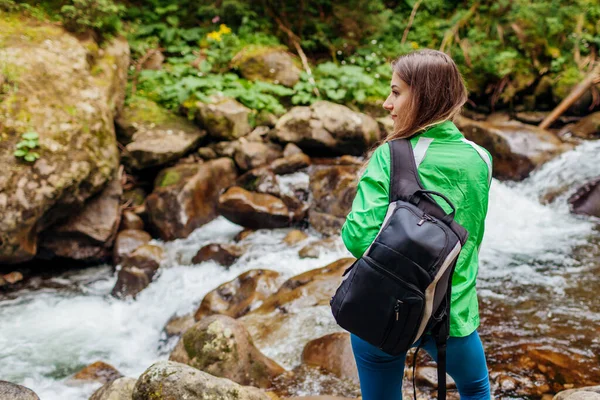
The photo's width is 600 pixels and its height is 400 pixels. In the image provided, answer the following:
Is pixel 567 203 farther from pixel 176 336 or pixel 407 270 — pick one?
pixel 407 270

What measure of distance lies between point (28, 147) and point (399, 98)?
17.2 feet

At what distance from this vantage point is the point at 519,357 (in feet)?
11.9

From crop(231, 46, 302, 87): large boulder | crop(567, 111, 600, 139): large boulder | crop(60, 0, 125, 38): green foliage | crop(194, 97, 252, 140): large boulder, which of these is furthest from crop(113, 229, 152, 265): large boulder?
crop(567, 111, 600, 139): large boulder

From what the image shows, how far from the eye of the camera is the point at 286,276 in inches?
224

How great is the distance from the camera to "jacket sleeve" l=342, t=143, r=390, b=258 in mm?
1539

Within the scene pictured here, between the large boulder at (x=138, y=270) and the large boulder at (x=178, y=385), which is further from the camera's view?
the large boulder at (x=138, y=270)

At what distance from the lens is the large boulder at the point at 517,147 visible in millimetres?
8289

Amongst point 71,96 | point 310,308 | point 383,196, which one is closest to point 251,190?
point 71,96

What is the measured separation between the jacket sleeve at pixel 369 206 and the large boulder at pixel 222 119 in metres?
6.88

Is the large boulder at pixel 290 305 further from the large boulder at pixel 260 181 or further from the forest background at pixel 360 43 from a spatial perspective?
the forest background at pixel 360 43

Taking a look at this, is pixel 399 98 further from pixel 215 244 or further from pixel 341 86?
pixel 341 86

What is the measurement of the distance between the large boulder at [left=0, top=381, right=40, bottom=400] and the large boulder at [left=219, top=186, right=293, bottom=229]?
481 cm

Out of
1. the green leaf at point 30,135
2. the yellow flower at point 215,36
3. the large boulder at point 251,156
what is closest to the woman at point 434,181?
the green leaf at point 30,135

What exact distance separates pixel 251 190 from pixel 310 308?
11.4 feet
